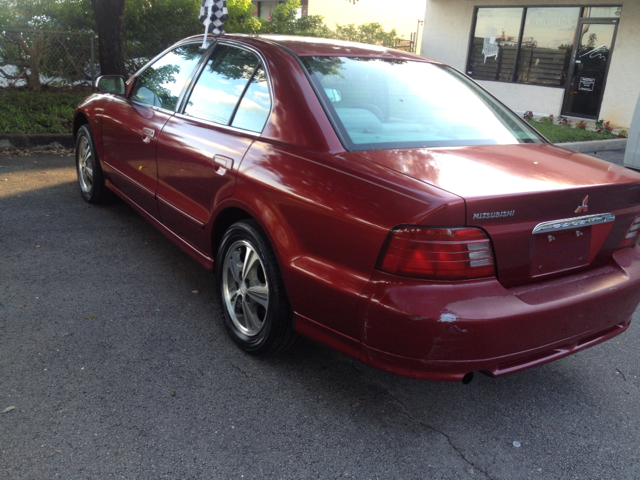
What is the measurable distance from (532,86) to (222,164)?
12.1 meters

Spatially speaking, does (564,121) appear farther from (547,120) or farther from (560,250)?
(560,250)

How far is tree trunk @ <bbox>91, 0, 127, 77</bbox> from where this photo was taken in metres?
9.50

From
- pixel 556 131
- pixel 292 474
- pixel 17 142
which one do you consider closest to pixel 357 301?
pixel 292 474

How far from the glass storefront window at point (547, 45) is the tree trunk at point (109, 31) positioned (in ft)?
30.0

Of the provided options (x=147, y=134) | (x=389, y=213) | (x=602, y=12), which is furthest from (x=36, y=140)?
(x=602, y=12)

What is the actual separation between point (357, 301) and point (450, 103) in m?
1.52

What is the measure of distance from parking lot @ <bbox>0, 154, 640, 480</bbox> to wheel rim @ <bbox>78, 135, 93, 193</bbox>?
68.4 inches

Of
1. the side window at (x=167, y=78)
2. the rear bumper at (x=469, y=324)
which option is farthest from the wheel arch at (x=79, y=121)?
the rear bumper at (x=469, y=324)

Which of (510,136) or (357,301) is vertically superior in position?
(510,136)

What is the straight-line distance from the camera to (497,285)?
2.33 metres

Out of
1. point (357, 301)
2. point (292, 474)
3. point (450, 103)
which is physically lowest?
point (292, 474)

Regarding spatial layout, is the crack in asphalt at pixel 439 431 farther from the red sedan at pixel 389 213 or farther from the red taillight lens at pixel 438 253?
the red taillight lens at pixel 438 253

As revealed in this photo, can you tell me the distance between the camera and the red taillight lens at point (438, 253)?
2230mm

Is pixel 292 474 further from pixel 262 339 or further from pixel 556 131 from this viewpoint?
pixel 556 131
